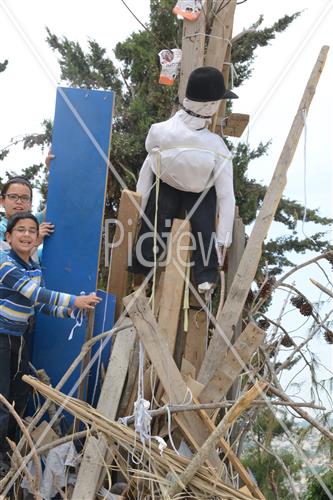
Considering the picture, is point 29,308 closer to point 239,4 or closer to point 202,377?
point 202,377

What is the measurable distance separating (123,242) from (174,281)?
18.5 inches

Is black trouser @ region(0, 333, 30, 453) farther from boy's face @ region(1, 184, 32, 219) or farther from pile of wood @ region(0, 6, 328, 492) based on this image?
boy's face @ region(1, 184, 32, 219)

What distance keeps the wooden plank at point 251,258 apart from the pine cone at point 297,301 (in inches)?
26.1

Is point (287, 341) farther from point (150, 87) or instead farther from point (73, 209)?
point (150, 87)

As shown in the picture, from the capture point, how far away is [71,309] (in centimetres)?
376

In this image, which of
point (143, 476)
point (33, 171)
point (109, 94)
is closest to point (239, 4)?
point (109, 94)

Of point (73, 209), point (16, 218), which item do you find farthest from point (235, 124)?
point (16, 218)

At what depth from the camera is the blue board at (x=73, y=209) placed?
4.10 metres

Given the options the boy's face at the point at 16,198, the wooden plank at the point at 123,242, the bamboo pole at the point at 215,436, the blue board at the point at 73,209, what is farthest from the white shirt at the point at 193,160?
the bamboo pole at the point at 215,436

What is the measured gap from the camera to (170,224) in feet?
13.6

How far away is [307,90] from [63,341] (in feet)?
5.73

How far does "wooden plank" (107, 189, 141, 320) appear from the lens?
13.5 ft

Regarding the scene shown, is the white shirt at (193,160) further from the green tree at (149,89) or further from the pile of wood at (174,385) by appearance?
the green tree at (149,89)

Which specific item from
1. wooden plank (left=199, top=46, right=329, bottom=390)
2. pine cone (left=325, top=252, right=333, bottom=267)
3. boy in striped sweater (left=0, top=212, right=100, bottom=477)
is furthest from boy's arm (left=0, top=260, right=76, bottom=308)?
pine cone (left=325, top=252, right=333, bottom=267)
